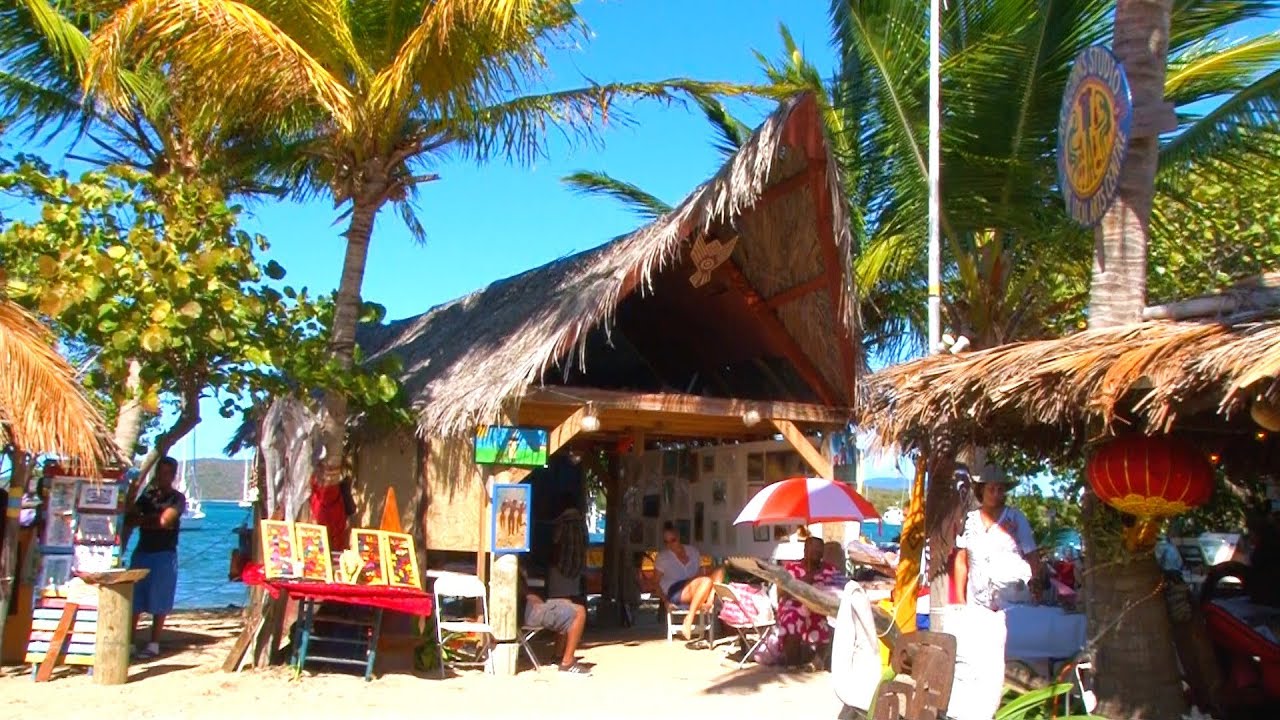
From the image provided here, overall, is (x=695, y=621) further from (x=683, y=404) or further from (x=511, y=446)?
(x=511, y=446)

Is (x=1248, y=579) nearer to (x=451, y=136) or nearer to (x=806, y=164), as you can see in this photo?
(x=806, y=164)

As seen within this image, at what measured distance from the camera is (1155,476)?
565 cm

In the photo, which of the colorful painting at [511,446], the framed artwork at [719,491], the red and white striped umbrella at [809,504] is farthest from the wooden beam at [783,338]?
the colorful painting at [511,446]

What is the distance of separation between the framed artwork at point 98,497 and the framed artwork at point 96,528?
0.06 meters

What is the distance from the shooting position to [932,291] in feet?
30.3

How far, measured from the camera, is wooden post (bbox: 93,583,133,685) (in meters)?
8.22

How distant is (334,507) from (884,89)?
257 inches

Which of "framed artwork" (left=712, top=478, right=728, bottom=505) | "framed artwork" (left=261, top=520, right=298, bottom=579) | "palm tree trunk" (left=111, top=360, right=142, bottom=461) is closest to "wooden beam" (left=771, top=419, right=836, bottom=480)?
"framed artwork" (left=712, top=478, right=728, bottom=505)

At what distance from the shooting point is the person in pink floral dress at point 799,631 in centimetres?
961

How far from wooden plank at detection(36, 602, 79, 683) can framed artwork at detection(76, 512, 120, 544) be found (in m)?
0.57

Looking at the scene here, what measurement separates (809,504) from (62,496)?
620 centimetres

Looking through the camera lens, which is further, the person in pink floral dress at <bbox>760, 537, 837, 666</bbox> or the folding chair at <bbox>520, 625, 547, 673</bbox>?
the person in pink floral dress at <bbox>760, 537, 837, 666</bbox>

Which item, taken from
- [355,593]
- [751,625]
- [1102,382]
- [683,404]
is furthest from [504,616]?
[1102,382]

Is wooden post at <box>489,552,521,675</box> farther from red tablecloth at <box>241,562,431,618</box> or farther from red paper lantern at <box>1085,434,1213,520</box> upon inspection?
red paper lantern at <box>1085,434,1213,520</box>
